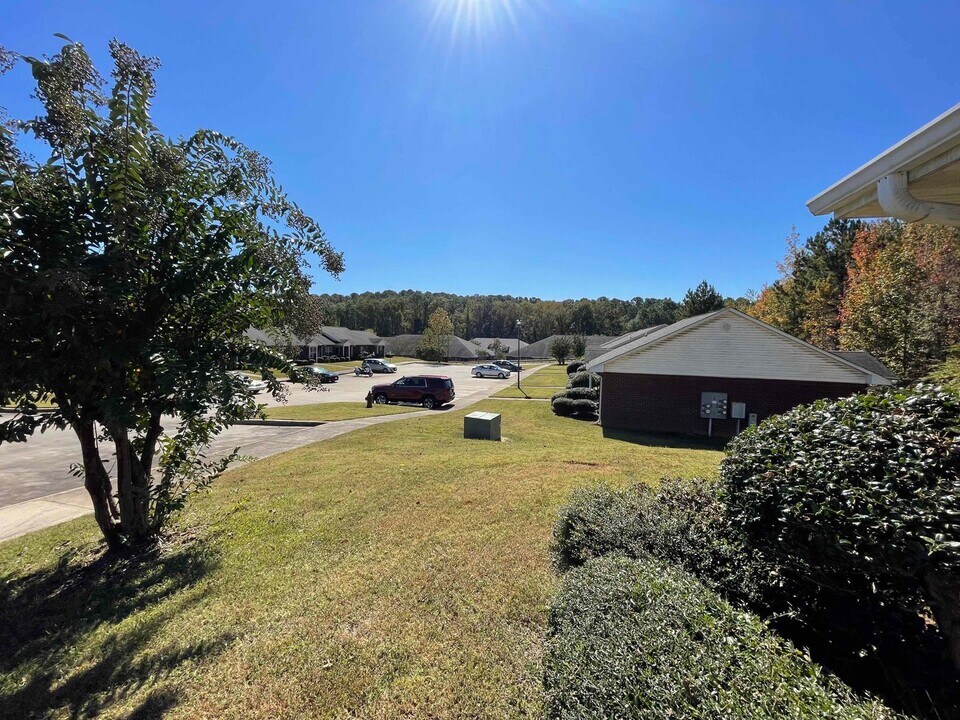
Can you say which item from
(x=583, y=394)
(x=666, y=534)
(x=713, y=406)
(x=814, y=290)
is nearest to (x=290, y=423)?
(x=583, y=394)

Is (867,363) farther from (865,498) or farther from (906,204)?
(865,498)

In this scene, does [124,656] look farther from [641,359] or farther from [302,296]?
[641,359]

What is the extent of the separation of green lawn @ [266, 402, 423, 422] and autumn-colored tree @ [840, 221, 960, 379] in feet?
76.1

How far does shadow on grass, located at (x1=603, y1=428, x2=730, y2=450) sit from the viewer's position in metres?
16.7

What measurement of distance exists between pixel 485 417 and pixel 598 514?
403 inches

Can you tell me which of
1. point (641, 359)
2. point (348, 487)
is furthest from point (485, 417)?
point (641, 359)

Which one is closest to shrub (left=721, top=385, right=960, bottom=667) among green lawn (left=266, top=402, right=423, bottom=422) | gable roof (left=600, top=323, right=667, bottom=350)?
green lawn (left=266, top=402, right=423, bottom=422)

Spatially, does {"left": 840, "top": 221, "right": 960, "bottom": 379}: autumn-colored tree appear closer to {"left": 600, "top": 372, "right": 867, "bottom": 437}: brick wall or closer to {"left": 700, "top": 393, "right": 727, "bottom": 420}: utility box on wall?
{"left": 600, "top": 372, "right": 867, "bottom": 437}: brick wall

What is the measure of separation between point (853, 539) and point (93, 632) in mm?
5657

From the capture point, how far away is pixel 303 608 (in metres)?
3.71

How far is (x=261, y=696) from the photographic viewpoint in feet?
9.02

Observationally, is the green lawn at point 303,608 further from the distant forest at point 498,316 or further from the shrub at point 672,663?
the distant forest at point 498,316

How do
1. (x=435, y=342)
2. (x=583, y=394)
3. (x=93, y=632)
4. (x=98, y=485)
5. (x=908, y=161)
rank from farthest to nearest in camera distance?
(x=435, y=342) < (x=583, y=394) < (x=98, y=485) < (x=93, y=632) < (x=908, y=161)

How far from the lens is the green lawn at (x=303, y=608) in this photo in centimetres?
278
